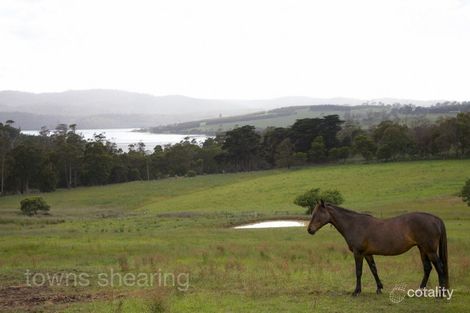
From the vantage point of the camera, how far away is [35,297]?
45.2 ft

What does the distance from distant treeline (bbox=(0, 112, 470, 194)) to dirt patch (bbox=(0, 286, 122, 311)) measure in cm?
9011

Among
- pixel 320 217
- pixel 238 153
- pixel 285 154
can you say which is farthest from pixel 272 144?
pixel 320 217

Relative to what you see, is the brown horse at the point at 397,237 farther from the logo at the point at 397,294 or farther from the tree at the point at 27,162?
the tree at the point at 27,162

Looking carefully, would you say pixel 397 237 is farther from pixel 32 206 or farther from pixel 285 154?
pixel 285 154

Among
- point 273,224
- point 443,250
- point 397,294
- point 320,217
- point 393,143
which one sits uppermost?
point 320,217

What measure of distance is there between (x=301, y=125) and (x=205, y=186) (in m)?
32.1

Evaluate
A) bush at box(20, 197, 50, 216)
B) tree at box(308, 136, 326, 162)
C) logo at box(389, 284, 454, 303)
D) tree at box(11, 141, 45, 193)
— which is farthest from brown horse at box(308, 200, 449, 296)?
tree at box(11, 141, 45, 193)

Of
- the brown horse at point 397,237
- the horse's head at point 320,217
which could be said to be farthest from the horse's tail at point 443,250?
the horse's head at point 320,217

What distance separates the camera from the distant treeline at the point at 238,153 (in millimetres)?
98688

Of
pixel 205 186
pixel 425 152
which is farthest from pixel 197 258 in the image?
pixel 425 152

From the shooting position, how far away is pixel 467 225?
35.1 meters

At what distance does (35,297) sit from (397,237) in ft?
33.7

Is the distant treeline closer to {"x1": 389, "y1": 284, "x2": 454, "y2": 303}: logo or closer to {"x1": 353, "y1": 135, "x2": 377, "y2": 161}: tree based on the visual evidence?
{"x1": 353, "y1": 135, "x2": 377, "y2": 161}: tree

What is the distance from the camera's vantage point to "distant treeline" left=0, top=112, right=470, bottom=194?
324ft
